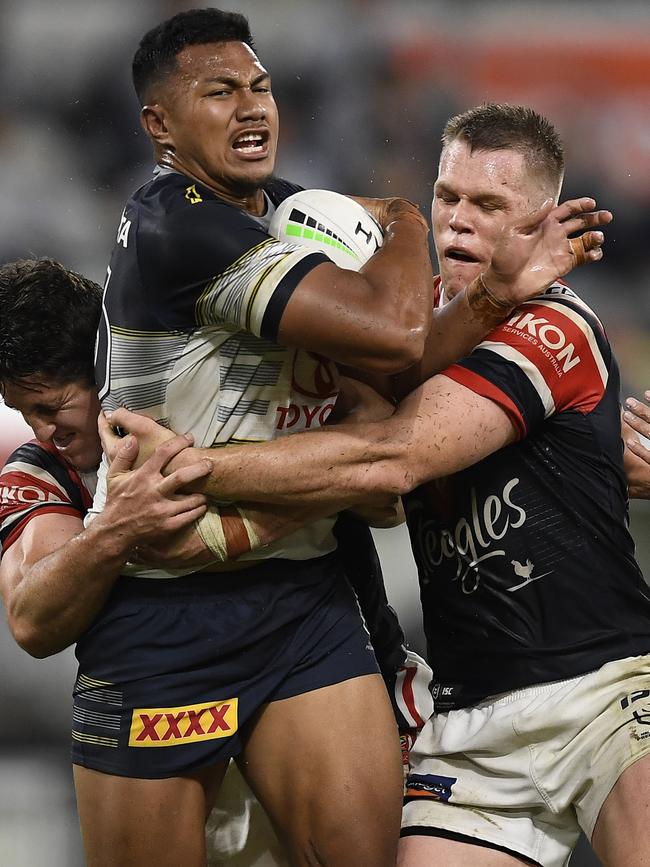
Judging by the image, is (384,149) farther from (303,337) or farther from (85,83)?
(303,337)

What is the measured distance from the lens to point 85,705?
2.47m

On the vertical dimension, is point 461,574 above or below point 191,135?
below

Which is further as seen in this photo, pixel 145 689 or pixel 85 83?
pixel 85 83

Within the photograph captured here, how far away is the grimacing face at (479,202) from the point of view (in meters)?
2.70

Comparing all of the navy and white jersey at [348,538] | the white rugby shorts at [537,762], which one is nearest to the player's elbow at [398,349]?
the navy and white jersey at [348,538]

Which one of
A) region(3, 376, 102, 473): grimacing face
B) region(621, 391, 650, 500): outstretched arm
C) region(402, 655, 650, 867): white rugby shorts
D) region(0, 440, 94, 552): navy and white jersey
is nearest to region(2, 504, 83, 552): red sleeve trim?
region(0, 440, 94, 552): navy and white jersey

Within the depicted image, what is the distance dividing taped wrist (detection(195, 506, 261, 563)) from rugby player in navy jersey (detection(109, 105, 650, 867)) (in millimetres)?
63

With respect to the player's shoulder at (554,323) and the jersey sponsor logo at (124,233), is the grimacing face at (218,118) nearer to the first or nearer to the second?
the jersey sponsor logo at (124,233)

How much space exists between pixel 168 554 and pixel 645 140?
4.37 metres

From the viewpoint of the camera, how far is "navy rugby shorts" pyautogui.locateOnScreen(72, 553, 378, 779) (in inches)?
94.1

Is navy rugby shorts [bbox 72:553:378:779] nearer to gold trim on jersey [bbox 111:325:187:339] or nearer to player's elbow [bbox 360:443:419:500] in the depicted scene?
player's elbow [bbox 360:443:419:500]

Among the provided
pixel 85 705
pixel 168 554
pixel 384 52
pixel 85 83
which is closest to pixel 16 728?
pixel 85 705

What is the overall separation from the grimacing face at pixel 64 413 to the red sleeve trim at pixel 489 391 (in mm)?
894

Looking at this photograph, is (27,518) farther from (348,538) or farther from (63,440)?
(348,538)
